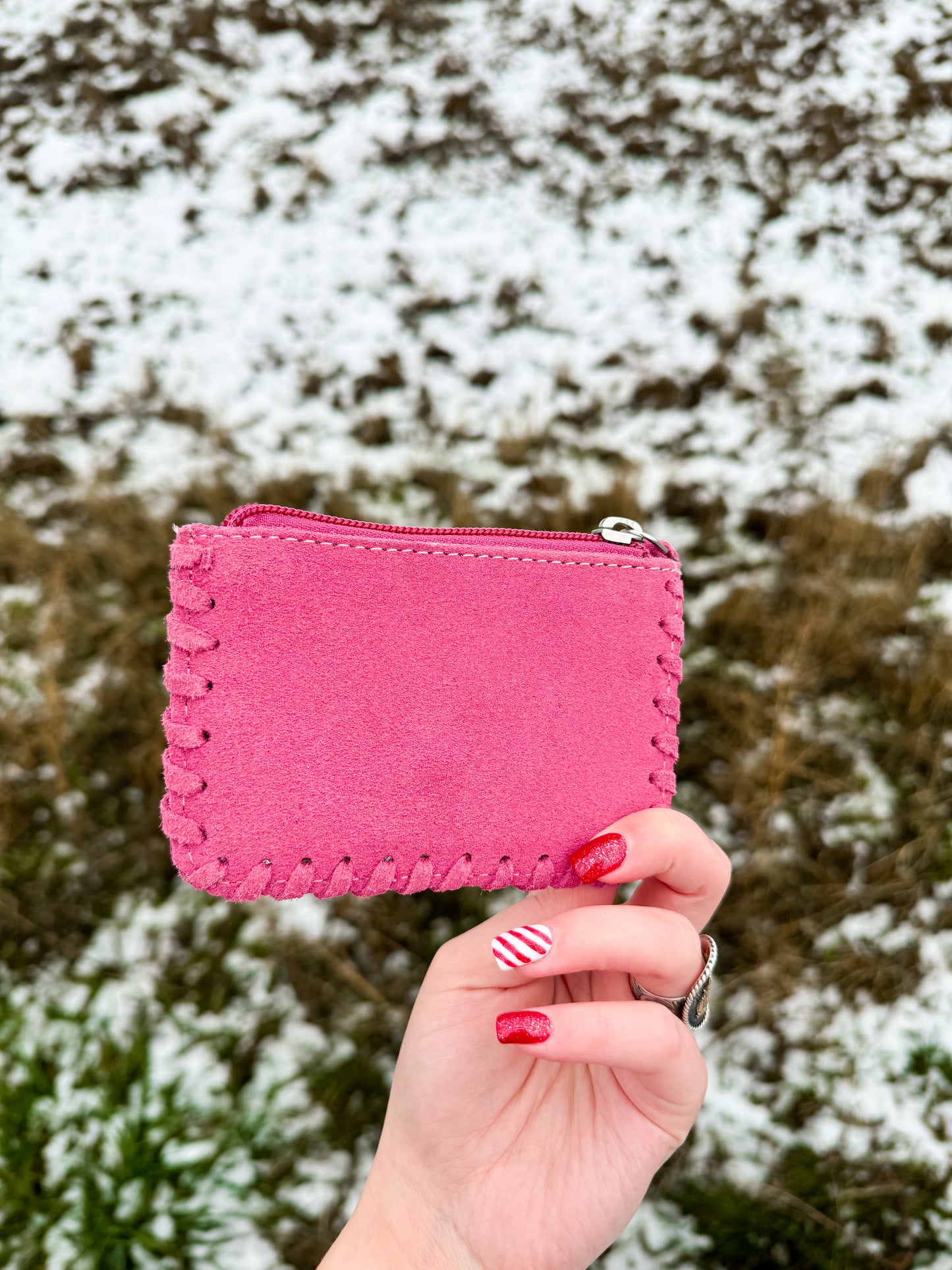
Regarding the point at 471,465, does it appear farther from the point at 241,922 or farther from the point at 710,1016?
the point at 710,1016

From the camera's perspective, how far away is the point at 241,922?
245 cm

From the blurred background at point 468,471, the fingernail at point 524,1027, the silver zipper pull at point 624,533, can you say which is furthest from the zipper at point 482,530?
the blurred background at point 468,471

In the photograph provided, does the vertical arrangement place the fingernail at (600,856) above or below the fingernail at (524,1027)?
above

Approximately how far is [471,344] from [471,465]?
50 centimetres

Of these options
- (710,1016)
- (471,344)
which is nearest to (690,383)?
(471,344)

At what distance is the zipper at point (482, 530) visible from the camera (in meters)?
1.28

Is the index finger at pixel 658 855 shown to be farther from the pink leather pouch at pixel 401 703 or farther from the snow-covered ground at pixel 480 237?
the snow-covered ground at pixel 480 237

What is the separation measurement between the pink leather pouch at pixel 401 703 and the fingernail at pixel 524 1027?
21cm

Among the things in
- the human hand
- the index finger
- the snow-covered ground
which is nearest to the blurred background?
the snow-covered ground

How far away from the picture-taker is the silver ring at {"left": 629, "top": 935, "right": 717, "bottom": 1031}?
1380 mm

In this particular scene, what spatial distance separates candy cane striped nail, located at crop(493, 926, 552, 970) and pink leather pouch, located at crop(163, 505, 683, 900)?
4.2 inches

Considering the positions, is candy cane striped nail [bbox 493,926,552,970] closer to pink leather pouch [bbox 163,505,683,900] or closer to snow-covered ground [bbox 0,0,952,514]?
pink leather pouch [bbox 163,505,683,900]

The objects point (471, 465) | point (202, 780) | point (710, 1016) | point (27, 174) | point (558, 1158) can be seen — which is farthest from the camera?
point (27, 174)

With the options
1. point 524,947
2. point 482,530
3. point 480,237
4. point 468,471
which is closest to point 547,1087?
point 524,947
